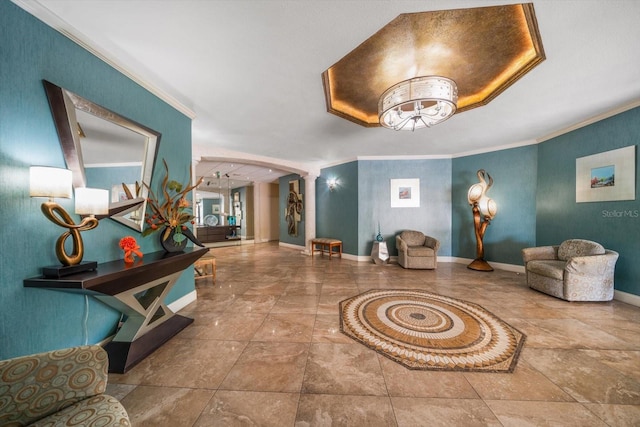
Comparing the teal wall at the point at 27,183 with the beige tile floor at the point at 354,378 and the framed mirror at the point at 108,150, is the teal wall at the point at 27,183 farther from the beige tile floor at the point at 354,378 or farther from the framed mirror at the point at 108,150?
the beige tile floor at the point at 354,378

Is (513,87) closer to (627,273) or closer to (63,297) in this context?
(627,273)

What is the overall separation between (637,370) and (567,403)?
3.11 ft

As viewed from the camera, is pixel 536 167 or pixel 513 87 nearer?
pixel 513 87

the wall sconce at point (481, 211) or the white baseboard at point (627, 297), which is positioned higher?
the wall sconce at point (481, 211)

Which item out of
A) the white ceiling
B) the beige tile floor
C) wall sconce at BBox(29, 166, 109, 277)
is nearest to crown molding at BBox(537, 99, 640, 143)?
the white ceiling

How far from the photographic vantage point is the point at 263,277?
14.0ft

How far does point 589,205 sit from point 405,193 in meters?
3.06

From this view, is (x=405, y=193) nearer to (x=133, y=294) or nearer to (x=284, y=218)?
(x=284, y=218)

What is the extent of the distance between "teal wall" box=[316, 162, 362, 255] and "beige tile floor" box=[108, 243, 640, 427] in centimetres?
Answer: 321

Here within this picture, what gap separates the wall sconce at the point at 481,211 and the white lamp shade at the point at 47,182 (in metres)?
5.94

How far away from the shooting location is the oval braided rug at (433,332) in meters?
1.84

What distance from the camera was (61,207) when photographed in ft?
4.89

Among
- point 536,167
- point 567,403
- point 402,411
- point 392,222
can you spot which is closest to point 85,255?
point 402,411

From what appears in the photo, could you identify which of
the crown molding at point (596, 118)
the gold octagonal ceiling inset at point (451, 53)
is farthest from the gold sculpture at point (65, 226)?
the crown molding at point (596, 118)
